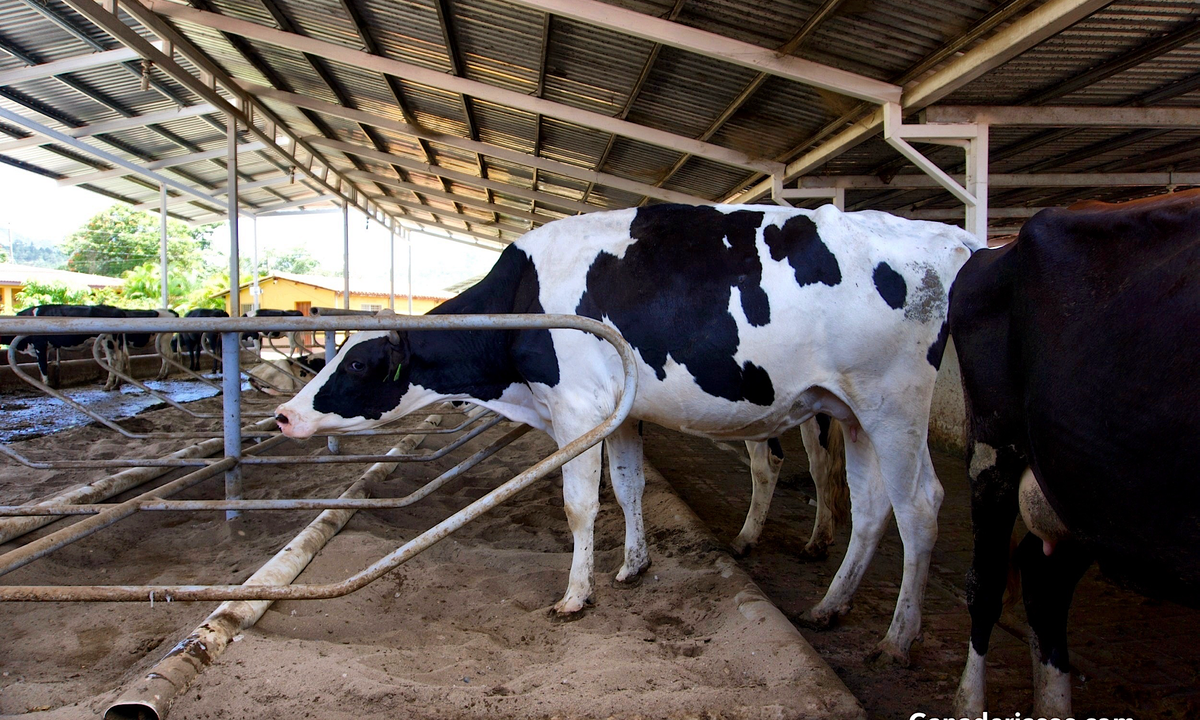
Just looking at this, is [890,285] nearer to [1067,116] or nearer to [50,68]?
[1067,116]

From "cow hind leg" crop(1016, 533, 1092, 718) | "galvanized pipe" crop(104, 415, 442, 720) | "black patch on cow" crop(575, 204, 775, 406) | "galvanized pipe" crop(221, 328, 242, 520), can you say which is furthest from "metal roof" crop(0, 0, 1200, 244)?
"galvanized pipe" crop(104, 415, 442, 720)

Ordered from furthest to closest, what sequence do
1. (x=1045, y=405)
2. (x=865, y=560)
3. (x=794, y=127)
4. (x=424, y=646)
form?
(x=794, y=127) < (x=865, y=560) < (x=424, y=646) < (x=1045, y=405)

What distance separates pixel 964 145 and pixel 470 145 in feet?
28.6

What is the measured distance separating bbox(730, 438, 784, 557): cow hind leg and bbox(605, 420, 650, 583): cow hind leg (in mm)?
714

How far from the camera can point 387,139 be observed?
14805mm

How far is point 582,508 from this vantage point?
336cm

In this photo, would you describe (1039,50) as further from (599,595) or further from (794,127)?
(599,595)

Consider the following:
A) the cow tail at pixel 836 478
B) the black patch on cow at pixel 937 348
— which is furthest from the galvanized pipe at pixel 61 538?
the cow tail at pixel 836 478

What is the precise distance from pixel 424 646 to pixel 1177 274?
8.69 feet

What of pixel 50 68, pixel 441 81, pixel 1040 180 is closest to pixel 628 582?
pixel 441 81

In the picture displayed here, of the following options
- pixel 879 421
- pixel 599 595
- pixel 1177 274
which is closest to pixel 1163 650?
pixel 879 421

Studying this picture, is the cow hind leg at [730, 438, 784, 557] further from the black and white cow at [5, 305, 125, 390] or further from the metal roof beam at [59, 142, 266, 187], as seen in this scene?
the metal roof beam at [59, 142, 266, 187]

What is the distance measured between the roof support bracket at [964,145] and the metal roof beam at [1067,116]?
102 mm

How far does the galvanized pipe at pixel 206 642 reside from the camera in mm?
2027
